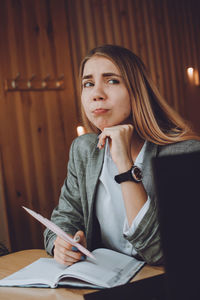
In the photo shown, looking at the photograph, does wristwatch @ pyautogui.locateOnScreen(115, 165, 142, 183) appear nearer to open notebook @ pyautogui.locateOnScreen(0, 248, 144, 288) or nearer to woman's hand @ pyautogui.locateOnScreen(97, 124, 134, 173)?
woman's hand @ pyautogui.locateOnScreen(97, 124, 134, 173)

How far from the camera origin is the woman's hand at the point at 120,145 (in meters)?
1.07

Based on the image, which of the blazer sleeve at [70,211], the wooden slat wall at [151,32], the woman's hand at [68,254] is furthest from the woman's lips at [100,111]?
the wooden slat wall at [151,32]

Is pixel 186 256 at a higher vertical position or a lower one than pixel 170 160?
lower

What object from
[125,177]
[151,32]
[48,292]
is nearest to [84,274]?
[48,292]

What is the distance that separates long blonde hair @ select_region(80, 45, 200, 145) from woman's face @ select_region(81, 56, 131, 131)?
25 millimetres

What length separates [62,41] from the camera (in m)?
2.74

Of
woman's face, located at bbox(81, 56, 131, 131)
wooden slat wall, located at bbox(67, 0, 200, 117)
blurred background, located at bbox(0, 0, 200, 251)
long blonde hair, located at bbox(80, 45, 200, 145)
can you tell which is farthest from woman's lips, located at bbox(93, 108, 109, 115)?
wooden slat wall, located at bbox(67, 0, 200, 117)

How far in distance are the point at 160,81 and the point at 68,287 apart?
3.09 m

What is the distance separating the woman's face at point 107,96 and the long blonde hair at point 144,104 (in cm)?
3

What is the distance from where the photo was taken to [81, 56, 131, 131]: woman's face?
3.93 ft

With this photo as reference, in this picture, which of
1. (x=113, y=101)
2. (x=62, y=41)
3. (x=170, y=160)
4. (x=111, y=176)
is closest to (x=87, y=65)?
(x=113, y=101)

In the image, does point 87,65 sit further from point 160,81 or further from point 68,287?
point 160,81

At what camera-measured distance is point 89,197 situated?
1260 millimetres

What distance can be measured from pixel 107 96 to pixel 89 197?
0.42 meters
